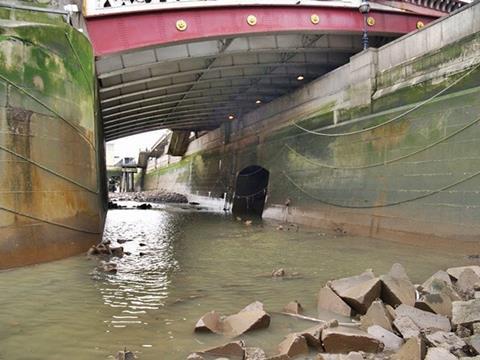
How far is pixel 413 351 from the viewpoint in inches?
128

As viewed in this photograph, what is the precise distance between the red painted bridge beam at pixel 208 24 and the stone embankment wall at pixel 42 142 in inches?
153

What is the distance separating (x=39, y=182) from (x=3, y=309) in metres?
3.63

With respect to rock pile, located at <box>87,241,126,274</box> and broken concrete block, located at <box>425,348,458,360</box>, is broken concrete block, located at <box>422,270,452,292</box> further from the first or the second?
rock pile, located at <box>87,241,126,274</box>

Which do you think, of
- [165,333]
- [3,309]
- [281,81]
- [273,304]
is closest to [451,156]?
[273,304]

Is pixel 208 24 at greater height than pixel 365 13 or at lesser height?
lesser

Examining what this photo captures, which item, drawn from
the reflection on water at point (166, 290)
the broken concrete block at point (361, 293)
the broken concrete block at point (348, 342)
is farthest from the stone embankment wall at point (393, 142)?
the broken concrete block at point (348, 342)

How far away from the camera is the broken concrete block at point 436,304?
173 inches

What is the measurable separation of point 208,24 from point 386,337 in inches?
499

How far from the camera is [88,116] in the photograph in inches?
382

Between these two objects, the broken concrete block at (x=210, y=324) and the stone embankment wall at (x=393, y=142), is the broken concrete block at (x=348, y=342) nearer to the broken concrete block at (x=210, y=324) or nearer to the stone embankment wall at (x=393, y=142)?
the broken concrete block at (x=210, y=324)

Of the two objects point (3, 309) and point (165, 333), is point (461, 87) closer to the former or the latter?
point (165, 333)

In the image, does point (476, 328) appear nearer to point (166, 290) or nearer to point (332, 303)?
point (332, 303)

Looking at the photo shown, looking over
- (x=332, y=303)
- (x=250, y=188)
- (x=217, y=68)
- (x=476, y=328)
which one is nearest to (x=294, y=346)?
(x=332, y=303)

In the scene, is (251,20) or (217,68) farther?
(217,68)
